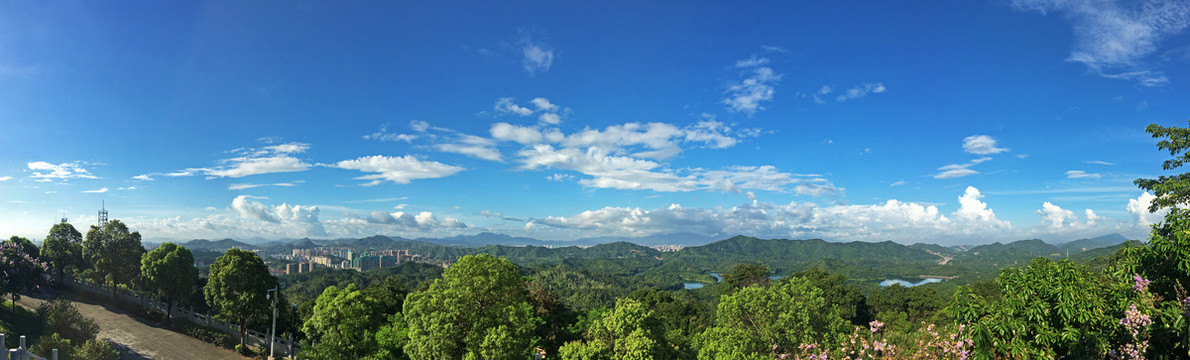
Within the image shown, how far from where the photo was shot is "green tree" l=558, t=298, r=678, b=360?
592 inches

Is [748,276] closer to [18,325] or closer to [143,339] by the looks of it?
[143,339]

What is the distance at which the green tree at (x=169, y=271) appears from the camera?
2769 cm

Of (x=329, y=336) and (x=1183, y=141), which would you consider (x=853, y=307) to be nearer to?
(x=1183, y=141)

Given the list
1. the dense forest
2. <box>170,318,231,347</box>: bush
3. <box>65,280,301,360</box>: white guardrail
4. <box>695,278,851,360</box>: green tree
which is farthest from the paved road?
<box>695,278,851,360</box>: green tree

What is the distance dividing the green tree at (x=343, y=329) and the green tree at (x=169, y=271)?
586 inches

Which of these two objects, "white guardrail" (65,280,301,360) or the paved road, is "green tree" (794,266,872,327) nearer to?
"white guardrail" (65,280,301,360)

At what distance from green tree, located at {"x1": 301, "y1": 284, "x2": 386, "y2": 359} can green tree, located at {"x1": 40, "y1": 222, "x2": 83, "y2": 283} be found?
86.6ft

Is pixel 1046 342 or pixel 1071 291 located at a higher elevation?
pixel 1071 291

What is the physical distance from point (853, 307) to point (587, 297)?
74.4 m

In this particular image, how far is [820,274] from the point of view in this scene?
165ft

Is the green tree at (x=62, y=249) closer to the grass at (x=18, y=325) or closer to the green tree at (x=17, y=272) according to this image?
the green tree at (x=17, y=272)

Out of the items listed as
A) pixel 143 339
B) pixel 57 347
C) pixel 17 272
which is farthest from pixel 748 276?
pixel 17 272

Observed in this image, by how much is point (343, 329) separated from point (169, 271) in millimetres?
16924

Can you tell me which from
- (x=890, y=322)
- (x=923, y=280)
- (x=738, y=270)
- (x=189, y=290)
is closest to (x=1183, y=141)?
(x=890, y=322)
